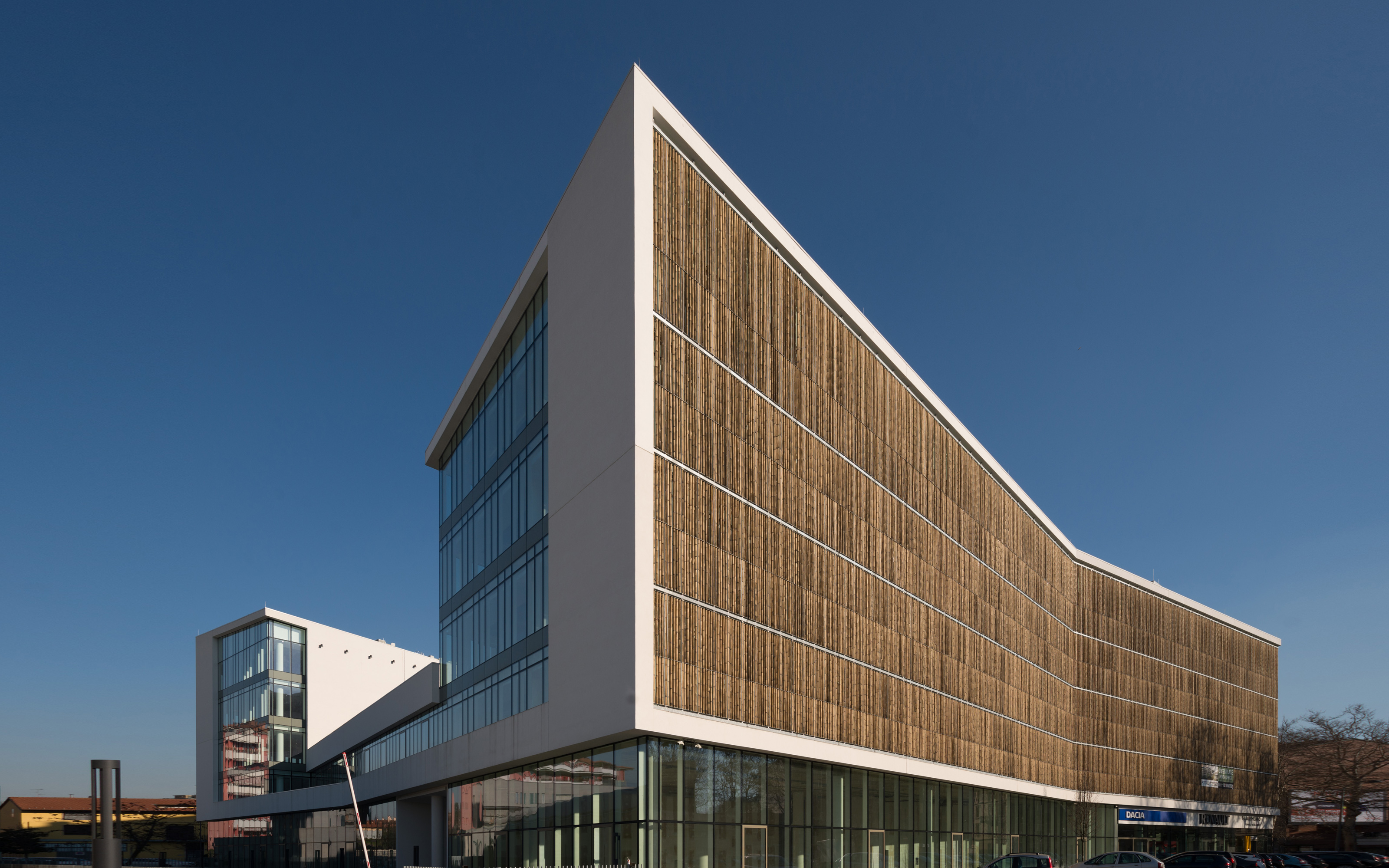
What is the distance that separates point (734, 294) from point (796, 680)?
40.0 feet

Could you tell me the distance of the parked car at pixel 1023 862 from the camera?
3841cm

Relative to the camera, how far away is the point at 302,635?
78.9 m

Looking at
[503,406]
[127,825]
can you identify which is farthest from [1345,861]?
[127,825]

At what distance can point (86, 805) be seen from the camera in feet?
437

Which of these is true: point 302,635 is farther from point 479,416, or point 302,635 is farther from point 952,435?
point 952,435

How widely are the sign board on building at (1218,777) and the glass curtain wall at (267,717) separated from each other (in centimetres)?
6517

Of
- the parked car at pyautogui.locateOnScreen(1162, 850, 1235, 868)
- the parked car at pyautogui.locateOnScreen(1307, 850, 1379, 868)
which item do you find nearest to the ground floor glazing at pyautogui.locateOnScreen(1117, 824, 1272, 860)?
the parked car at pyautogui.locateOnScreen(1307, 850, 1379, 868)

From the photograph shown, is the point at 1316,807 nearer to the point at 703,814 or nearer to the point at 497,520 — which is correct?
the point at 497,520

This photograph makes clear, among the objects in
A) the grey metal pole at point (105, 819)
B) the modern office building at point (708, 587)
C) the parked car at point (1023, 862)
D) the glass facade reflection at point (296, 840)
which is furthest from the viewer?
the glass facade reflection at point (296, 840)

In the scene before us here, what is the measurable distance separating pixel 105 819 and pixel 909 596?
32.8 metres

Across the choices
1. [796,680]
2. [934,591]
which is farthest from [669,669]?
[934,591]

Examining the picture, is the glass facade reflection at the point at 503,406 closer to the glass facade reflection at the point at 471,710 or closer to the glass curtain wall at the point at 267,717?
the glass facade reflection at the point at 471,710

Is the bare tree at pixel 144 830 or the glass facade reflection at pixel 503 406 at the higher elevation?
the glass facade reflection at pixel 503 406

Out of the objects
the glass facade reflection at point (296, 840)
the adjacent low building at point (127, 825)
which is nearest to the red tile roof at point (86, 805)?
the adjacent low building at point (127, 825)
